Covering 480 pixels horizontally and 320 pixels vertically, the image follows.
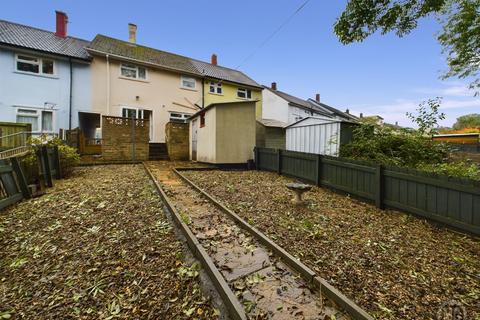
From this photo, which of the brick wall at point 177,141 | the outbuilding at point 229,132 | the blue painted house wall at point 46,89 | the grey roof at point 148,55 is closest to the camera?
the outbuilding at point 229,132

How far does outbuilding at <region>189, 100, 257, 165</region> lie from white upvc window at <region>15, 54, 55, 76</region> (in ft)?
30.7

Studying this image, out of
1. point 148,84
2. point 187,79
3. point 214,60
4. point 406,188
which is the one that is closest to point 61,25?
point 148,84

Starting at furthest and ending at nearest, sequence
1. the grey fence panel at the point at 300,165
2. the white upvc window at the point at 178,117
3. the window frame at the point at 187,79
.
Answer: the window frame at the point at 187,79, the white upvc window at the point at 178,117, the grey fence panel at the point at 300,165

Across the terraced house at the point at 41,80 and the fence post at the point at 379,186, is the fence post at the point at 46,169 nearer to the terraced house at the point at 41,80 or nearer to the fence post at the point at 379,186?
the terraced house at the point at 41,80

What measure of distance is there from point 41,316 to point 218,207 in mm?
3330

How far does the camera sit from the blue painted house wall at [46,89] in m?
12.0

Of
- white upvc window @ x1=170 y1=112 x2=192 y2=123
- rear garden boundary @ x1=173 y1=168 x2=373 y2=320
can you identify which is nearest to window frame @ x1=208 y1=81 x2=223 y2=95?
white upvc window @ x1=170 y1=112 x2=192 y2=123

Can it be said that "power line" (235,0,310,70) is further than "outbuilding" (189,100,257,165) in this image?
No

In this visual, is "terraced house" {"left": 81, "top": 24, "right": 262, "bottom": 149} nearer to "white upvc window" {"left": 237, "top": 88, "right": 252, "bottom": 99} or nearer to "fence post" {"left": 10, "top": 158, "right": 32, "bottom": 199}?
"white upvc window" {"left": 237, "top": 88, "right": 252, "bottom": 99}

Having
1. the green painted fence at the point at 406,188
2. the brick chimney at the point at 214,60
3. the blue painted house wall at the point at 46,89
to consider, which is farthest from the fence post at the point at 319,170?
the brick chimney at the point at 214,60

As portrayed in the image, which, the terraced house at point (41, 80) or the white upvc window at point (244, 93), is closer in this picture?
the terraced house at point (41, 80)

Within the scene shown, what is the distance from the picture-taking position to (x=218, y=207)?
5215mm

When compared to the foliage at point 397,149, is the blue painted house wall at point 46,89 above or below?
above

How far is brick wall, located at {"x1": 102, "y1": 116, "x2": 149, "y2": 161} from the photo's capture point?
40.4 feet
